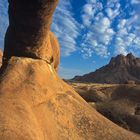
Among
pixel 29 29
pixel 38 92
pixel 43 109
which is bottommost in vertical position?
pixel 43 109

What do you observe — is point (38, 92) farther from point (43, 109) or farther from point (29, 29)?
point (29, 29)

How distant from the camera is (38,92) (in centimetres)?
773

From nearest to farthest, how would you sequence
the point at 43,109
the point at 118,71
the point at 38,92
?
the point at 43,109
the point at 38,92
the point at 118,71

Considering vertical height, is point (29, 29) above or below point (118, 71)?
below

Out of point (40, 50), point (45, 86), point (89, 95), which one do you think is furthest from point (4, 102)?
point (89, 95)

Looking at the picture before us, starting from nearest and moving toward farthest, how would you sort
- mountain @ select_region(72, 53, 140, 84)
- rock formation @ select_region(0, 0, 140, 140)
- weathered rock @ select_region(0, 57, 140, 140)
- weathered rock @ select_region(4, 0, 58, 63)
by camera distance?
weathered rock @ select_region(0, 57, 140, 140) → rock formation @ select_region(0, 0, 140, 140) → weathered rock @ select_region(4, 0, 58, 63) → mountain @ select_region(72, 53, 140, 84)

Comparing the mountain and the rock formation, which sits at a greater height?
the mountain

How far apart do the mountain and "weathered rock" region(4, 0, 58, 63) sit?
64.2 meters

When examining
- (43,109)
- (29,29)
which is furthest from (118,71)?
(43,109)

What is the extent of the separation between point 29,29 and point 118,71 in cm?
7045

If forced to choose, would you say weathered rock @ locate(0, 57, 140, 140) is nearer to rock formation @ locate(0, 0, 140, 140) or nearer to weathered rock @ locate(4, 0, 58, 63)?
rock formation @ locate(0, 0, 140, 140)

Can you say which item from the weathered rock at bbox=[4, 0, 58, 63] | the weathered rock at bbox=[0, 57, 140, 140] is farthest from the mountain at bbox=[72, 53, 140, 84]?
the weathered rock at bbox=[4, 0, 58, 63]

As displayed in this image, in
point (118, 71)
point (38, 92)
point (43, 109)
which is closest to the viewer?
point (43, 109)

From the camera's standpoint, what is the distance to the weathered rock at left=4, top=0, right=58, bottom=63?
7.50 metres
